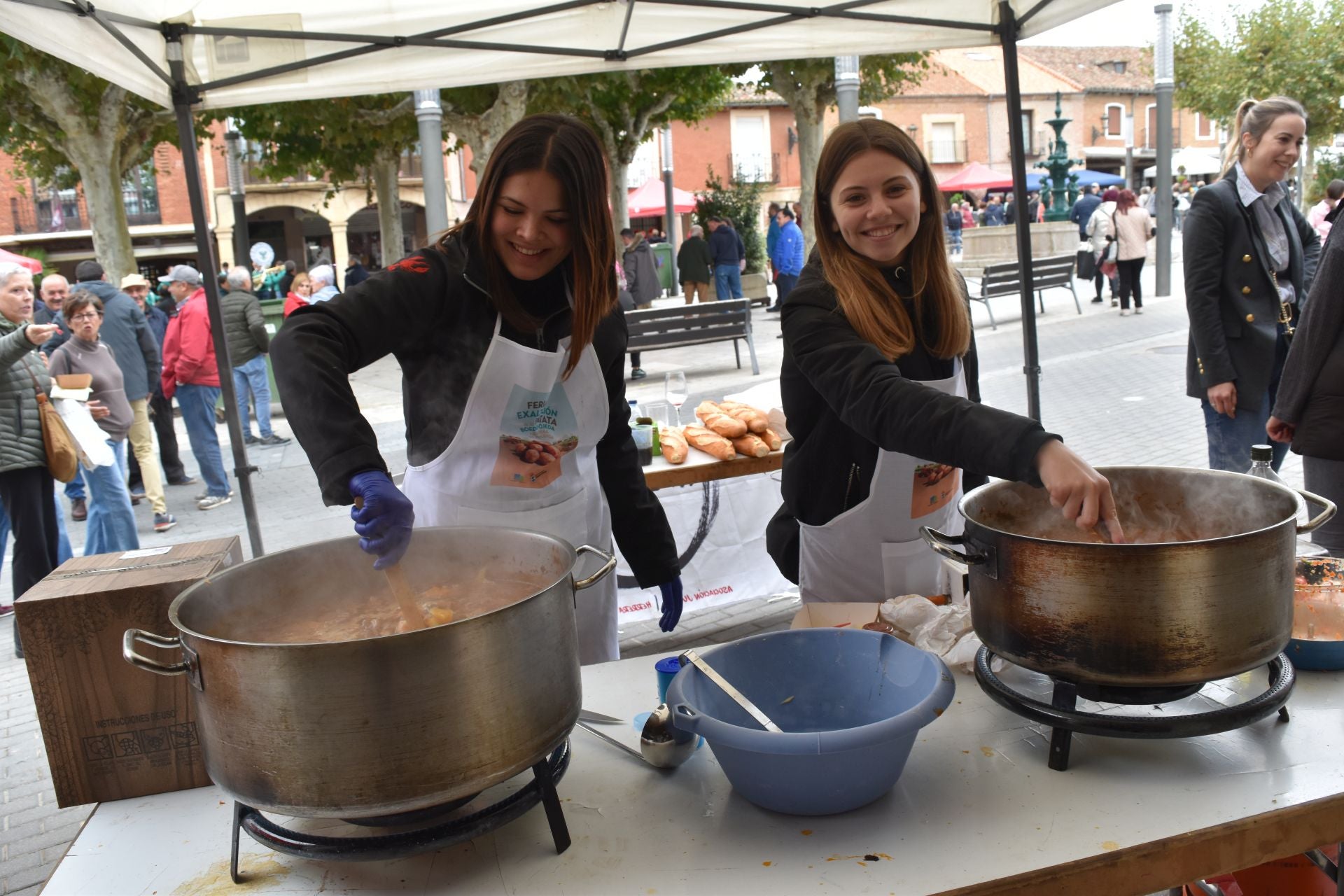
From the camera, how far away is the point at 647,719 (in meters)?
1.50

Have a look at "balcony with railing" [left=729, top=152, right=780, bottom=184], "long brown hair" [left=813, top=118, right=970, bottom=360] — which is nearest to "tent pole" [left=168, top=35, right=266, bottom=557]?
"long brown hair" [left=813, top=118, right=970, bottom=360]

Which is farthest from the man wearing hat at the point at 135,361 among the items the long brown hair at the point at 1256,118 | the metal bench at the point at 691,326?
the long brown hair at the point at 1256,118

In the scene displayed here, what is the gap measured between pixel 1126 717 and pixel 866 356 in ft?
2.26

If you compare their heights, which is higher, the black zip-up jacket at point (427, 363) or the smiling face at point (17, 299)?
the smiling face at point (17, 299)

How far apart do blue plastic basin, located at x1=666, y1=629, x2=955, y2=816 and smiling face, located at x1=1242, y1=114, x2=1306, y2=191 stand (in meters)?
2.94

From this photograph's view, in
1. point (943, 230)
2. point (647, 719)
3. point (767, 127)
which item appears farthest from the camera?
point (767, 127)

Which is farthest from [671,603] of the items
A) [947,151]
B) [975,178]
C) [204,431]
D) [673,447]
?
[947,151]

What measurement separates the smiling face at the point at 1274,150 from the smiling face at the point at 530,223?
280 centimetres

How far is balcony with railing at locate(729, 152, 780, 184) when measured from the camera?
36719 mm

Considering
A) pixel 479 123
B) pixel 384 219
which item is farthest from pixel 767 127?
pixel 479 123

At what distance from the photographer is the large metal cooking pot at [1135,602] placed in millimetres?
1250

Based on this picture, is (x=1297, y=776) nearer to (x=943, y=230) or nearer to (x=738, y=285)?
(x=943, y=230)

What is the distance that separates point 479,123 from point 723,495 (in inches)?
421

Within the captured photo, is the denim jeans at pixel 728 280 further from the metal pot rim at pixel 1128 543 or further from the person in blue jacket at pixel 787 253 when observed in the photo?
the metal pot rim at pixel 1128 543
